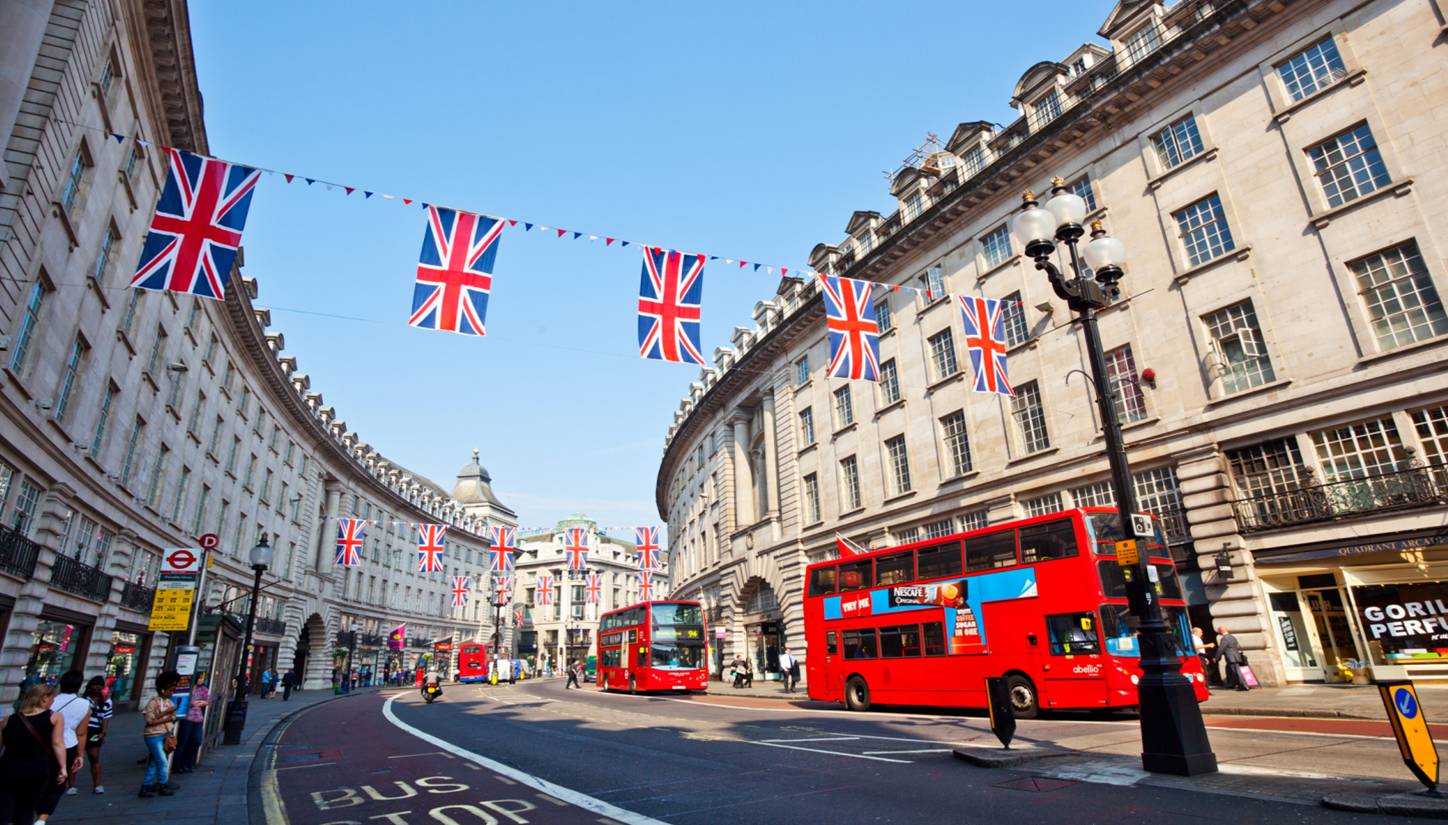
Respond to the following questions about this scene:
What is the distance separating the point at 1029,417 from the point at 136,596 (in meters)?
30.4

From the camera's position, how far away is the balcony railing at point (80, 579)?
1909 cm

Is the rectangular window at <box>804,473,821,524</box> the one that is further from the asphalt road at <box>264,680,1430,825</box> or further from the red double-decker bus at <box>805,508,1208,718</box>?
the asphalt road at <box>264,680,1430,825</box>

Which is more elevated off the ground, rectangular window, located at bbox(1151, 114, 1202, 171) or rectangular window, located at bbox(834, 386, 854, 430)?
rectangular window, located at bbox(1151, 114, 1202, 171)

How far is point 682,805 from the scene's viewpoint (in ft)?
26.0

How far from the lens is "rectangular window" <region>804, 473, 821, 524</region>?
3538 centimetres

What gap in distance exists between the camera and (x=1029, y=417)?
24984 millimetres

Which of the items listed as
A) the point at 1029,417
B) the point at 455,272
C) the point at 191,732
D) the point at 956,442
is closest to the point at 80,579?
the point at 191,732

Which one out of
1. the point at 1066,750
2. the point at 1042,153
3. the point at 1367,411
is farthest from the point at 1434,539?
the point at 1042,153

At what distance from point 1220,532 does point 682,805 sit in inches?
681

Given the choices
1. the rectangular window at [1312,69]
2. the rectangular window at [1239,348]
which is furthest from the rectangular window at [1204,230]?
the rectangular window at [1312,69]

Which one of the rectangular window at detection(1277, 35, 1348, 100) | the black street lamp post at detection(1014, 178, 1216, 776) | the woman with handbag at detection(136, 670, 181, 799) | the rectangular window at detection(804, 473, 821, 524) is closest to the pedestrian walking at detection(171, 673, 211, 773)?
the woman with handbag at detection(136, 670, 181, 799)

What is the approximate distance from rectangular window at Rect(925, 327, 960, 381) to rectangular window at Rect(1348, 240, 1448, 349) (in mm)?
12049

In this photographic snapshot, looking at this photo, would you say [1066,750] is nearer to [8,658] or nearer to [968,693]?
[968,693]

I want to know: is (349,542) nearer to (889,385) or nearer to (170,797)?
(889,385)
